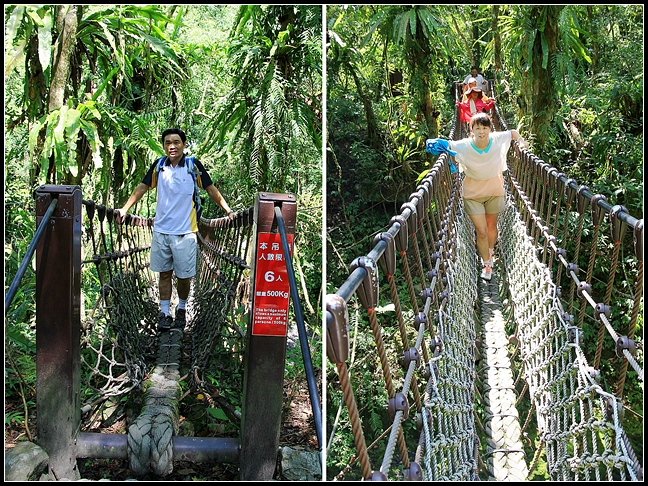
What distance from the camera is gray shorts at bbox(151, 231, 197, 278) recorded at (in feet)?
8.58

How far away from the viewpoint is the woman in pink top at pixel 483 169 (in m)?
2.72

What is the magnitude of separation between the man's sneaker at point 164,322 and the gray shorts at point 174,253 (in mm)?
300

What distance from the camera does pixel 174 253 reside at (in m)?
2.62

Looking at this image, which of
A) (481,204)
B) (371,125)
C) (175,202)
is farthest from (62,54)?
(371,125)

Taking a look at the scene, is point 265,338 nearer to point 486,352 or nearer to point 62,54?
point 486,352

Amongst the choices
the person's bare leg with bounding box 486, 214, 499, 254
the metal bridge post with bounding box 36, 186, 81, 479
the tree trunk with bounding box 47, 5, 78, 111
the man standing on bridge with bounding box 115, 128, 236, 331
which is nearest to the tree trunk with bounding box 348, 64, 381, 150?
the person's bare leg with bounding box 486, 214, 499, 254

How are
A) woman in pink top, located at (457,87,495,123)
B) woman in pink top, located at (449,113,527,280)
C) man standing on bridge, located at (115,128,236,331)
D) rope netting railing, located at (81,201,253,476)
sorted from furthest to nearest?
woman in pink top, located at (457,87,495,123), woman in pink top, located at (449,113,527,280), man standing on bridge, located at (115,128,236,331), rope netting railing, located at (81,201,253,476)

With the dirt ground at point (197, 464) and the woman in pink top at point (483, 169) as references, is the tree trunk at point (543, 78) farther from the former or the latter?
the dirt ground at point (197, 464)

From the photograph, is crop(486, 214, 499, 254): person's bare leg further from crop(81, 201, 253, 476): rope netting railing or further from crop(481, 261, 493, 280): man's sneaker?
crop(81, 201, 253, 476): rope netting railing

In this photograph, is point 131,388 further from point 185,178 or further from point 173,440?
point 185,178

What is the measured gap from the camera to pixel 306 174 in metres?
4.68

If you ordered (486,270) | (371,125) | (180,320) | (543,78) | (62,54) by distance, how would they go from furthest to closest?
(371,125) → (543,78) → (486,270) → (180,320) → (62,54)

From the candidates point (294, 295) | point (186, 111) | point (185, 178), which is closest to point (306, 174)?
point (186, 111)

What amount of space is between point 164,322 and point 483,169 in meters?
1.76
